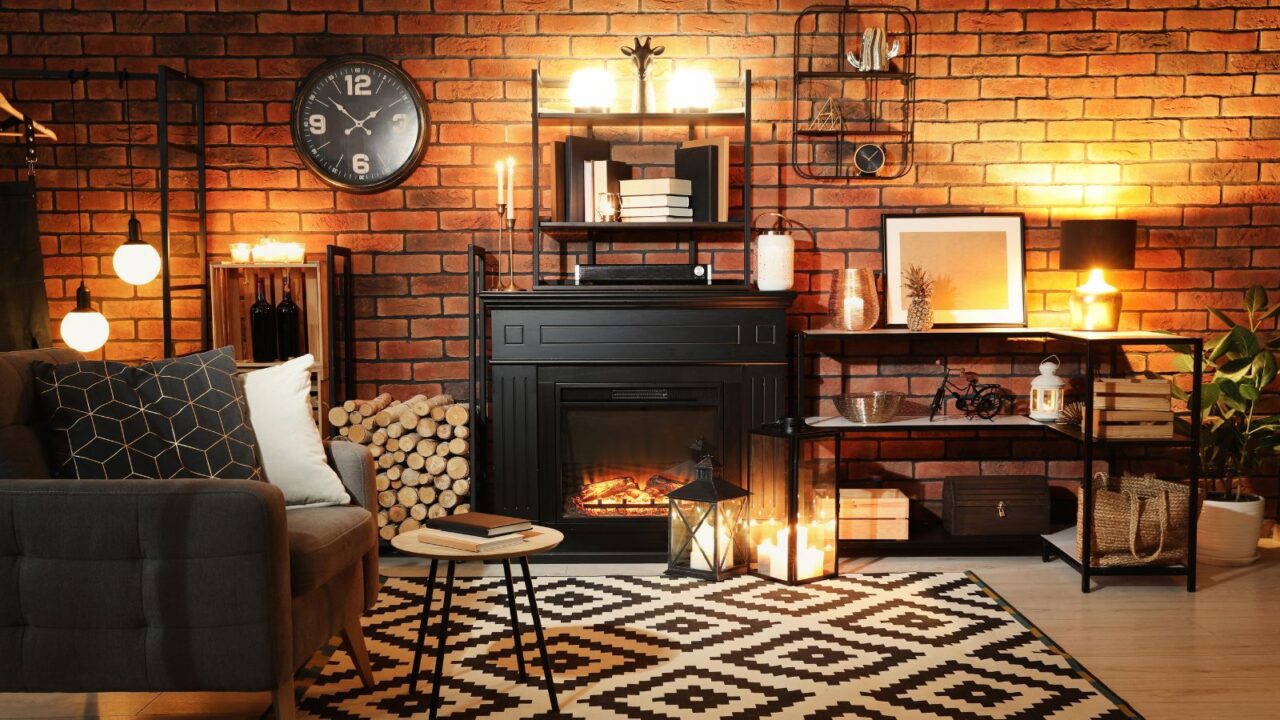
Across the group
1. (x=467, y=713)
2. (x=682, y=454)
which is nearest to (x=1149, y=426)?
(x=682, y=454)

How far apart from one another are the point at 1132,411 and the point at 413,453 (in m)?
2.62

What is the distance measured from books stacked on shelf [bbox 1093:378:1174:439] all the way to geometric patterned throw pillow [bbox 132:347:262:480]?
2.74 metres

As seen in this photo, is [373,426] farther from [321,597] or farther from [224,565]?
[224,565]

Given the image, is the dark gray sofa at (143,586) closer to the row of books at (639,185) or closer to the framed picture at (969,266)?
the row of books at (639,185)

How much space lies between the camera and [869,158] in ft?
13.9

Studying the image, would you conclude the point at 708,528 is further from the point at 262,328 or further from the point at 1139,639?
the point at 262,328

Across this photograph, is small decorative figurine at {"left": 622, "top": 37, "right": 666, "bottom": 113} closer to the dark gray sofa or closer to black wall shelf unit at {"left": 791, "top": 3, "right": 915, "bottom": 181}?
black wall shelf unit at {"left": 791, "top": 3, "right": 915, "bottom": 181}

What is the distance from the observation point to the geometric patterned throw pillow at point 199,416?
251cm

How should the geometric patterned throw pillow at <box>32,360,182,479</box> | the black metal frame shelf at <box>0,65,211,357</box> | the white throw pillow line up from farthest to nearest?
the black metal frame shelf at <box>0,65,211,357</box>, the white throw pillow, the geometric patterned throw pillow at <box>32,360,182,479</box>

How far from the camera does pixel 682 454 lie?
4.09 meters

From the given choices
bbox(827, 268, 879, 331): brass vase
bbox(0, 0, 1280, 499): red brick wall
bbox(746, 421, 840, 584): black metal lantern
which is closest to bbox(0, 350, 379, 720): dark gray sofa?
bbox(746, 421, 840, 584): black metal lantern

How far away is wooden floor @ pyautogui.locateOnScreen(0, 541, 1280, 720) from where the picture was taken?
2.57m

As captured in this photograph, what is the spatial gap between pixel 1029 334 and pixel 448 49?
2539 mm

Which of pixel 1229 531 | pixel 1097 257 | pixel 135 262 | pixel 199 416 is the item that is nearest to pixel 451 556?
pixel 199 416
